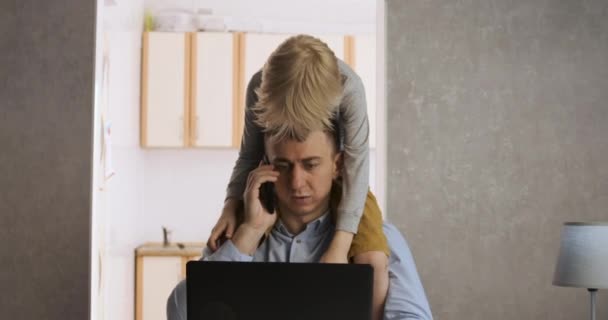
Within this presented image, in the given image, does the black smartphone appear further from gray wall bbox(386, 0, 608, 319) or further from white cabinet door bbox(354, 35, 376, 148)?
white cabinet door bbox(354, 35, 376, 148)

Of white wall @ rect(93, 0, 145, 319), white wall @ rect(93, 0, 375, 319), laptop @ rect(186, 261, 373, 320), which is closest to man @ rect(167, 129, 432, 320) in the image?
laptop @ rect(186, 261, 373, 320)

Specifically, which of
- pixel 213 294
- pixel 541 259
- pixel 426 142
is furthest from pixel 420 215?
pixel 213 294

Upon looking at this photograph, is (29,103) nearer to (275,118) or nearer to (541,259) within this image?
(275,118)

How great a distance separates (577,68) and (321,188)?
1671mm

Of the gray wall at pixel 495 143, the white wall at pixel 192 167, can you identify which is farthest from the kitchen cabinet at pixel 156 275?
the gray wall at pixel 495 143

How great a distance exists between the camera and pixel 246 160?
2420 mm

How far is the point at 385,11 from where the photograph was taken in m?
3.49

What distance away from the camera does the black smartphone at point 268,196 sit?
7.75 ft

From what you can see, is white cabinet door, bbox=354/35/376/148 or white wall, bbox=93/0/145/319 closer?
white wall, bbox=93/0/145/319

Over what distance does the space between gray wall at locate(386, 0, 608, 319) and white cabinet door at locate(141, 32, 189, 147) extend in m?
1.79

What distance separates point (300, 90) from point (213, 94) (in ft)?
8.82

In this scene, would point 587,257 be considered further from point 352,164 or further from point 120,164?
point 120,164

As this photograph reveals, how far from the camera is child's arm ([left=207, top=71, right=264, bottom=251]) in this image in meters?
2.38

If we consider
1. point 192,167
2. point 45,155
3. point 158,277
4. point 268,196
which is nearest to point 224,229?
point 268,196
